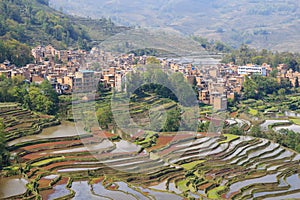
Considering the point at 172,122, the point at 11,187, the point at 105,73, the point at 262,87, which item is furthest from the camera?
the point at 262,87

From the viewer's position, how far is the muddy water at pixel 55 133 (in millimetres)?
11836

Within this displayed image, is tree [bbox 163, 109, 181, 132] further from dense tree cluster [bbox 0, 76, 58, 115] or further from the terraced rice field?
dense tree cluster [bbox 0, 76, 58, 115]

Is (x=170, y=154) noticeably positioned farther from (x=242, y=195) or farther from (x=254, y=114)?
(x=254, y=114)

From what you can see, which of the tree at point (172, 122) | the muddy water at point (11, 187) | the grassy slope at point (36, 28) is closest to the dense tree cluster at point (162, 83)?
the tree at point (172, 122)

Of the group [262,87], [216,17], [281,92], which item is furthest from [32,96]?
[216,17]

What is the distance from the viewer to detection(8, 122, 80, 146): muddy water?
Result: 11.8 meters

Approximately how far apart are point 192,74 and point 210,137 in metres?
7.76

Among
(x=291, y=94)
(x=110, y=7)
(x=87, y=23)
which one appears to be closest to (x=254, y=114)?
(x=291, y=94)

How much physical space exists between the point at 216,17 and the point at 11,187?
79203 mm

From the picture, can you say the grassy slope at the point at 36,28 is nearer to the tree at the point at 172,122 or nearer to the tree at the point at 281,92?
the tree at the point at 281,92

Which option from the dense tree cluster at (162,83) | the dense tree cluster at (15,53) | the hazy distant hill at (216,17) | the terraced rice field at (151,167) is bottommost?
the terraced rice field at (151,167)

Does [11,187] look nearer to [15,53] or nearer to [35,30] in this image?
[15,53]

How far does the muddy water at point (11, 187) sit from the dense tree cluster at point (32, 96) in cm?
552

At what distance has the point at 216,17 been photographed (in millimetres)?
86062
